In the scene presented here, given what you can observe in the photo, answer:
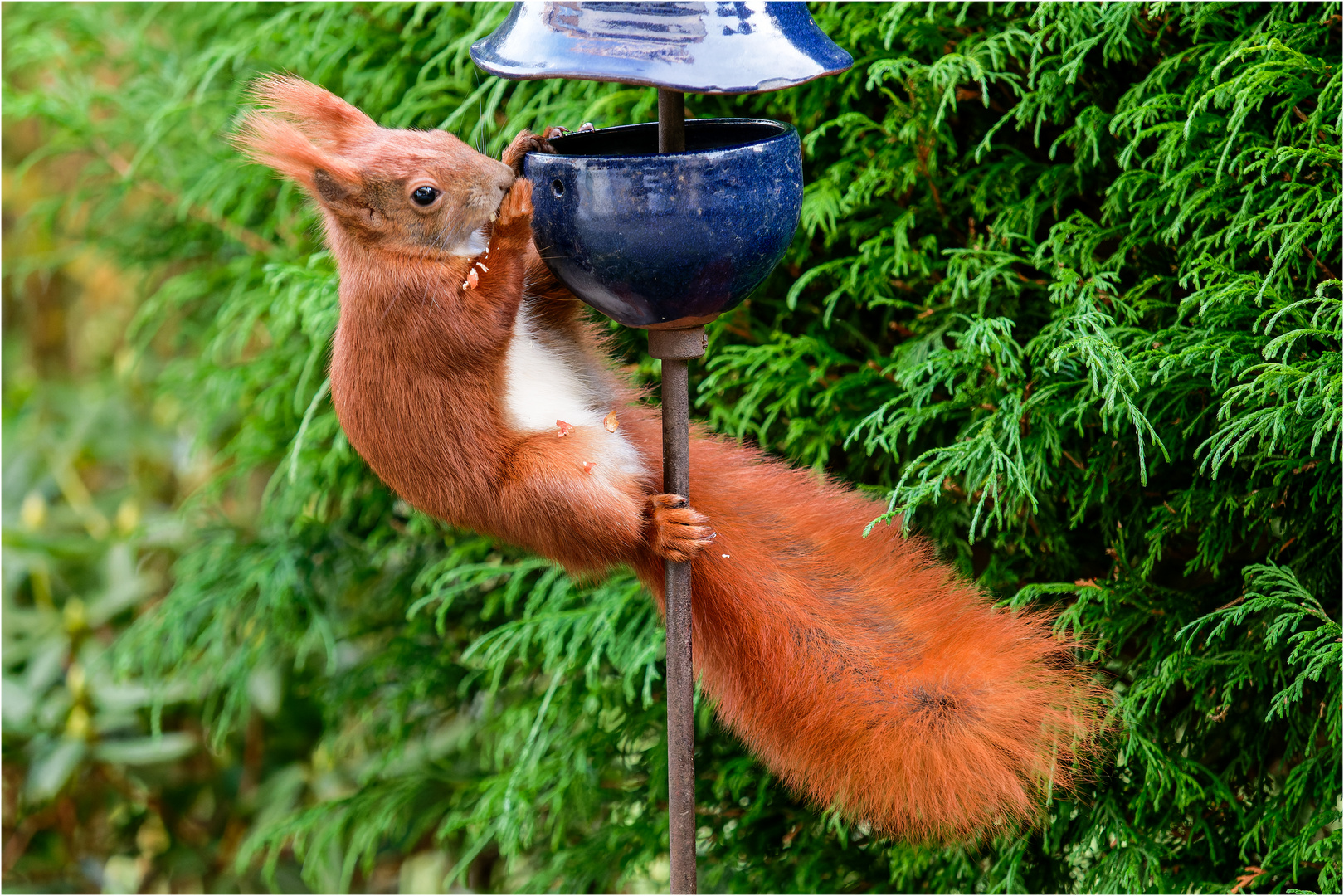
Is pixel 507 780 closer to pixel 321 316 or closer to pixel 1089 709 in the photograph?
pixel 321 316

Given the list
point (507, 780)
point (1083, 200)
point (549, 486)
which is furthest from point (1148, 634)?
point (507, 780)

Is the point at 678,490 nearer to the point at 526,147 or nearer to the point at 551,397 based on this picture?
the point at 551,397

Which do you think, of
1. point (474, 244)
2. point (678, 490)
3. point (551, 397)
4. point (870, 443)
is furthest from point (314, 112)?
point (870, 443)

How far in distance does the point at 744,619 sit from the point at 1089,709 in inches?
16.0

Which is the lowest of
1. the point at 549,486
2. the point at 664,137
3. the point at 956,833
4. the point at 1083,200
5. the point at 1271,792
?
the point at 1271,792

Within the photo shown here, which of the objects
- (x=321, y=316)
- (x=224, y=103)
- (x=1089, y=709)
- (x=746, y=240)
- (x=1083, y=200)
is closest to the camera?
(x=746, y=240)

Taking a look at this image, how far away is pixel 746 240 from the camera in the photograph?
2.90 ft

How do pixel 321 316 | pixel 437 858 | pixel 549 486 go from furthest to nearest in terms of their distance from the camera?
pixel 437 858
pixel 321 316
pixel 549 486

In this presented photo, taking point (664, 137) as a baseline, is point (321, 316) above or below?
below

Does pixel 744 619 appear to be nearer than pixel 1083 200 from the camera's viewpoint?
Yes

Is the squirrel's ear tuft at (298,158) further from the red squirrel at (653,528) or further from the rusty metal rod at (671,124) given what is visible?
the rusty metal rod at (671,124)

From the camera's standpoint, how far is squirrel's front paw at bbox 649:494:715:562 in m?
0.98

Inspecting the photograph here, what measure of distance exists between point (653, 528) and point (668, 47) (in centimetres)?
42

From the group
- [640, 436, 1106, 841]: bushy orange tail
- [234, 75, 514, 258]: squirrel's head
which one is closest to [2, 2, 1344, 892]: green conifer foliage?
[640, 436, 1106, 841]: bushy orange tail
